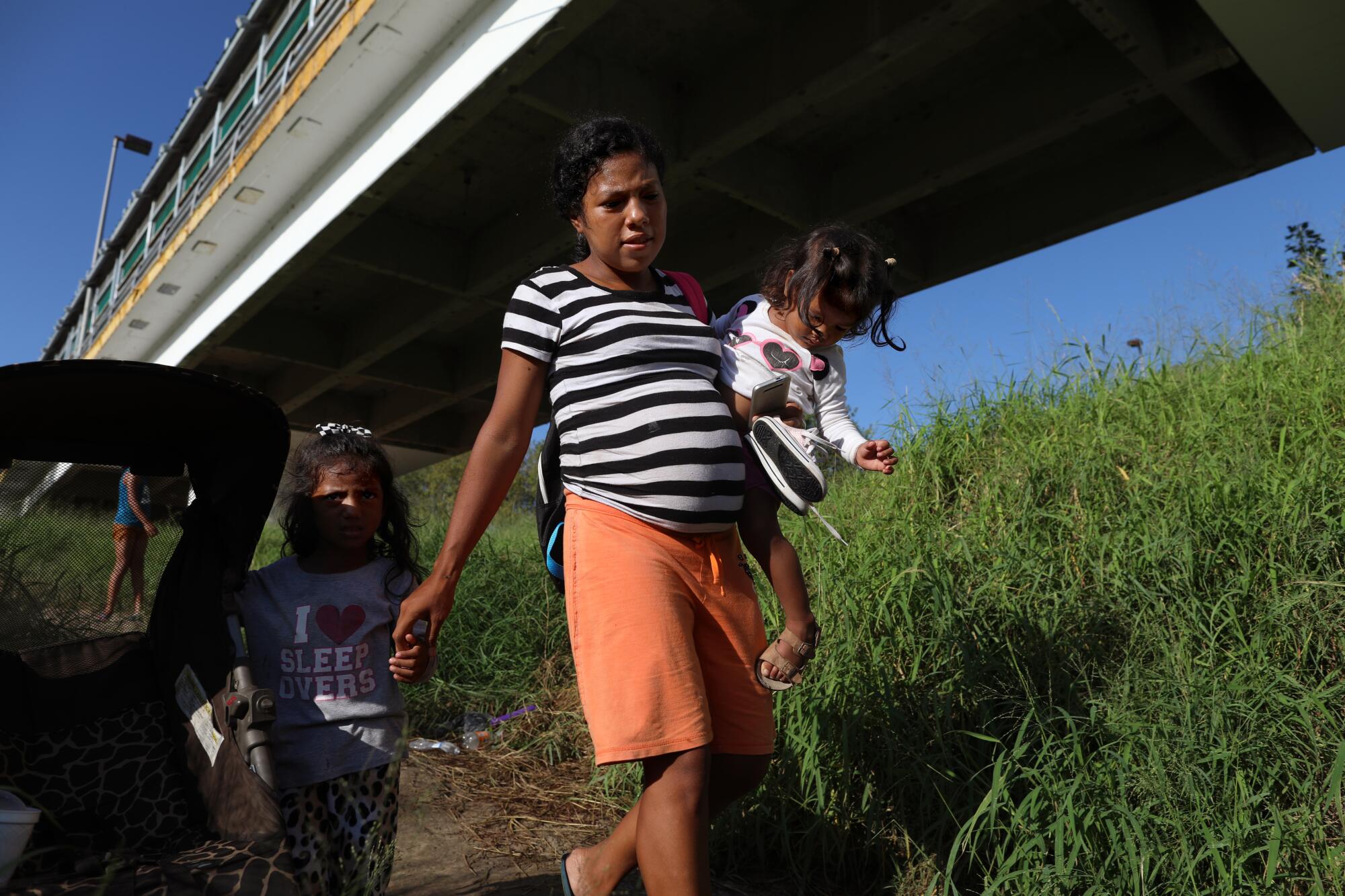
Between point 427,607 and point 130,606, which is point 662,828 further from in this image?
point 130,606

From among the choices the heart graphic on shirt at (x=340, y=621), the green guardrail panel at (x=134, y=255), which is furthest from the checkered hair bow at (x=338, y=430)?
the green guardrail panel at (x=134, y=255)

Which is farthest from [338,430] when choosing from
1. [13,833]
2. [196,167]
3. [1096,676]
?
[196,167]

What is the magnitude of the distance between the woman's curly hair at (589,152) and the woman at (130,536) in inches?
57.4

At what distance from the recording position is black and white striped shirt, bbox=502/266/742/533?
6.45ft

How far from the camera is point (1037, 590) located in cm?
334

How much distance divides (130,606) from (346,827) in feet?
2.73

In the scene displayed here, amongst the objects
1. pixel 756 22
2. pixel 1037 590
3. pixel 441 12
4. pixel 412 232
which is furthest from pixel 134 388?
pixel 412 232

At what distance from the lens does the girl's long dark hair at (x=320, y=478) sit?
9.02 ft

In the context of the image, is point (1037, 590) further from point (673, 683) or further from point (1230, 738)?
point (673, 683)

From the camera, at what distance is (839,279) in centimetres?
232

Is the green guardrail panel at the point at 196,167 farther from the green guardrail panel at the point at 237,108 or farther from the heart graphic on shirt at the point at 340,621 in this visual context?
the heart graphic on shirt at the point at 340,621

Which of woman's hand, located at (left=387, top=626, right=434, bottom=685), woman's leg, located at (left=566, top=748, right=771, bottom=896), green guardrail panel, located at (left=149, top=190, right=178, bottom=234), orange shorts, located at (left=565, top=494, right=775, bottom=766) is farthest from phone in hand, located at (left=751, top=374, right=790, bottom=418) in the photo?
green guardrail panel, located at (left=149, top=190, right=178, bottom=234)

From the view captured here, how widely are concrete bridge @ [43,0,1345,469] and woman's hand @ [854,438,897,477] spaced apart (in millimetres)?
3015

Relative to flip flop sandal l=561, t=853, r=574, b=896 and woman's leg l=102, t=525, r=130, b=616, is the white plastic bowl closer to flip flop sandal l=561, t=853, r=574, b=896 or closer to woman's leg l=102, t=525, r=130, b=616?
woman's leg l=102, t=525, r=130, b=616
